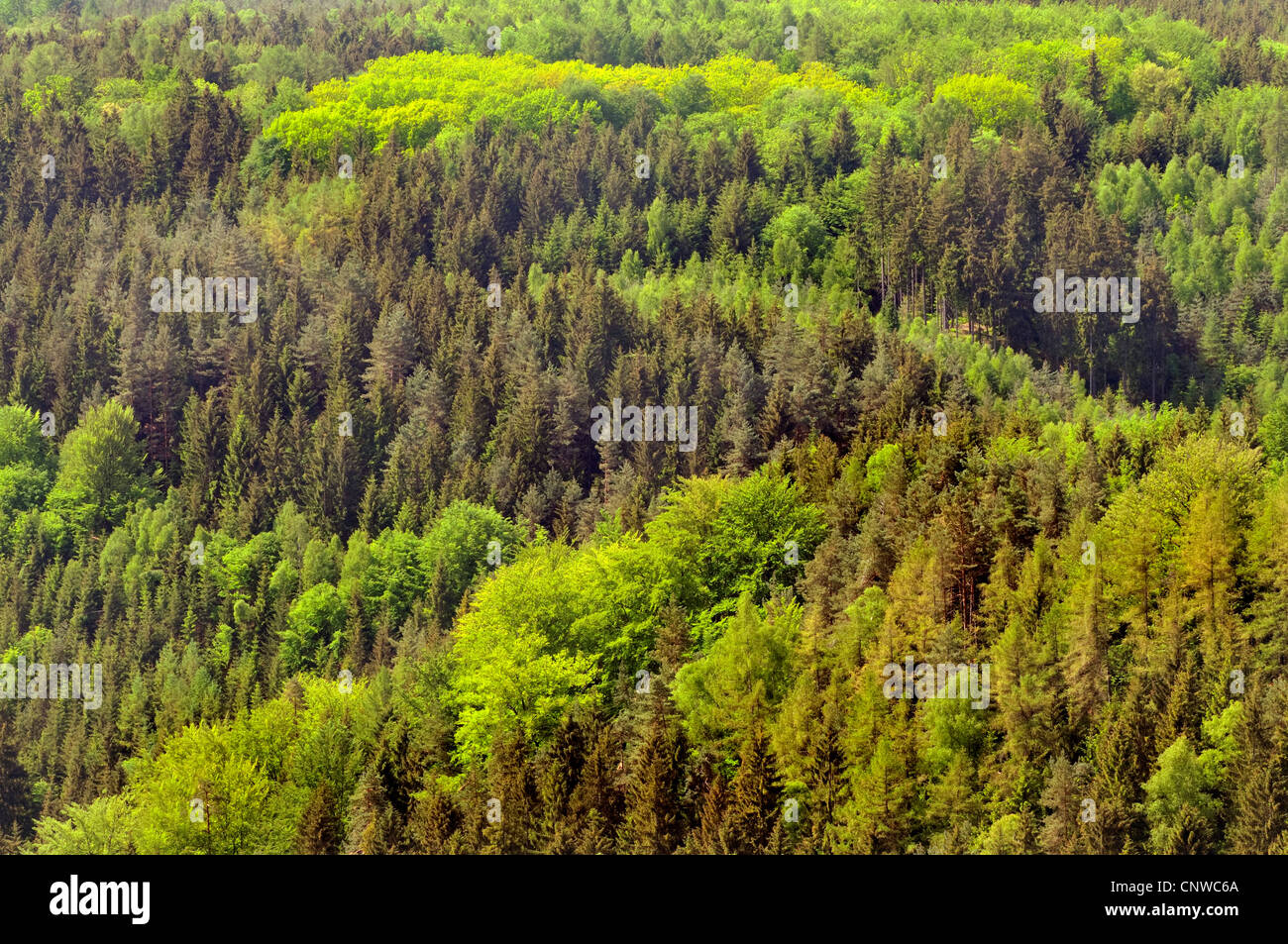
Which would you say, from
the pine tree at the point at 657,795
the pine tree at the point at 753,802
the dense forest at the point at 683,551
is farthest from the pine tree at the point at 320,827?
the pine tree at the point at 753,802

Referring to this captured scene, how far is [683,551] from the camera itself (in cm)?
11900

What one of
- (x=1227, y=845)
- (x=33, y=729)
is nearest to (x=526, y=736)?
(x=1227, y=845)

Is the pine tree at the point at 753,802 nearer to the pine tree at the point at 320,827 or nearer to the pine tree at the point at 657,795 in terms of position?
the pine tree at the point at 657,795

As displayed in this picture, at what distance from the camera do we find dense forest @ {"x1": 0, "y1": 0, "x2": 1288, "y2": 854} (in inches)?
3583

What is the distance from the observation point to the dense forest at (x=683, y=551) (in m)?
91.0

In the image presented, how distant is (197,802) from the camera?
106m

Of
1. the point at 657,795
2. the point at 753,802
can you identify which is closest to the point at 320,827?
the point at 657,795

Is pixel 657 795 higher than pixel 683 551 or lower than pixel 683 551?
lower

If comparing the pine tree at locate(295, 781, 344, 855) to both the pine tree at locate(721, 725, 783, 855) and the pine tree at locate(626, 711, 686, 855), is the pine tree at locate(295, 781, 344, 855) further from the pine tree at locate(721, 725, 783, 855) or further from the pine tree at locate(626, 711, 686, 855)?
the pine tree at locate(721, 725, 783, 855)

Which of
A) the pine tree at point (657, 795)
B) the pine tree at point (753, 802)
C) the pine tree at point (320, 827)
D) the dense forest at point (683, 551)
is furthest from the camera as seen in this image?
the pine tree at point (320, 827)

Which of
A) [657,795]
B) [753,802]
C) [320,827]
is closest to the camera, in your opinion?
[753,802]

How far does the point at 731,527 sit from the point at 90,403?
3379 inches

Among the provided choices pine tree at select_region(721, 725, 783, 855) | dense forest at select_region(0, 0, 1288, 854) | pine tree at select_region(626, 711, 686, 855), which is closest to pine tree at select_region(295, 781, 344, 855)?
dense forest at select_region(0, 0, 1288, 854)

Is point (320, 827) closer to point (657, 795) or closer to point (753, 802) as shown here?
point (657, 795)
